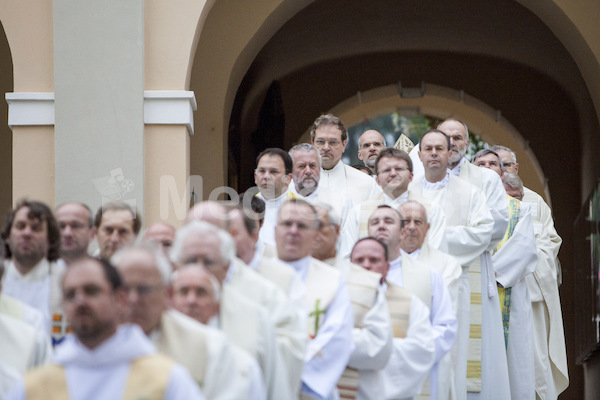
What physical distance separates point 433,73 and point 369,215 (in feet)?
34.8

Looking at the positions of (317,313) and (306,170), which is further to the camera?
(306,170)

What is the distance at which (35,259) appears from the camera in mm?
6750

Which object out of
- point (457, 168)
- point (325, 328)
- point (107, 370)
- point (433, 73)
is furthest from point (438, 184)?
point (433, 73)

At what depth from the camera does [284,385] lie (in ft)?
19.9

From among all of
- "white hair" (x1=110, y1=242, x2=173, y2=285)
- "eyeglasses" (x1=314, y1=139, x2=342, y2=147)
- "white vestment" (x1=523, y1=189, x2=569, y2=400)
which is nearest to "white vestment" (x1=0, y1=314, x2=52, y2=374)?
"white hair" (x1=110, y1=242, x2=173, y2=285)

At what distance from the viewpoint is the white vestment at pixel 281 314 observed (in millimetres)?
6215

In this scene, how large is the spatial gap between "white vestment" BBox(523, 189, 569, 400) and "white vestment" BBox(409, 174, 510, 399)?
1230 mm

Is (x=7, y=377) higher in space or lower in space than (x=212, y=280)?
lower

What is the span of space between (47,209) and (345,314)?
5.84 feet

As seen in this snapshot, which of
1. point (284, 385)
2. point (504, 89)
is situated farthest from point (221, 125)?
point (284, 385)

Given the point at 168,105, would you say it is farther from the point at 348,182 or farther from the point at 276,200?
the point at 276,200

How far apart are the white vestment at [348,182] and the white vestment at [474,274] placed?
0.43 meters

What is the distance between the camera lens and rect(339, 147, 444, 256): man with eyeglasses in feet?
30.5

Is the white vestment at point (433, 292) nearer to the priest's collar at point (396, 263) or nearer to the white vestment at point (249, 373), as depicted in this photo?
the priest's collar at point (396, 263)
